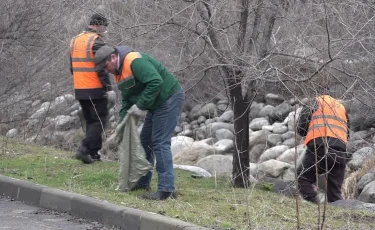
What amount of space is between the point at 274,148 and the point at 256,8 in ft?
30.6

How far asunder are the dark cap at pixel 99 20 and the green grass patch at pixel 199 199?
5.76 ft

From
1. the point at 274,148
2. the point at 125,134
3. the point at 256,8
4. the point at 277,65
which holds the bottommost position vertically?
the point at 274,148

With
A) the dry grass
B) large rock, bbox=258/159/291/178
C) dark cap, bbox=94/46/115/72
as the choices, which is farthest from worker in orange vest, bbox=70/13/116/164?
the dry grass

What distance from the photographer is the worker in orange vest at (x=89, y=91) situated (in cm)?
1093

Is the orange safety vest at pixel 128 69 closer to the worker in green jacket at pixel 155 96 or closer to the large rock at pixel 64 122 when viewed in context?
the worker in green jacket at pixel 155 96

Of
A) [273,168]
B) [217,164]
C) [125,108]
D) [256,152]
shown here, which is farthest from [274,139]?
[125,108]

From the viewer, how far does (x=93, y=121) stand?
1159cm

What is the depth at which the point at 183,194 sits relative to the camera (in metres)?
9.24

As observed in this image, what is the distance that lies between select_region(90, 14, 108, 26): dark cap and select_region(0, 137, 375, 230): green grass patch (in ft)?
5.76

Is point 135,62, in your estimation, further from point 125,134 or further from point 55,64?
point 55,64

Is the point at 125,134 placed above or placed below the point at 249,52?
below

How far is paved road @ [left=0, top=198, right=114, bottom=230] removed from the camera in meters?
8.05

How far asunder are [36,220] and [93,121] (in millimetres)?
3276

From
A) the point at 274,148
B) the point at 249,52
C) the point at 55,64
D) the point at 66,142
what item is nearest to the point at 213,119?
the point at 274,148
